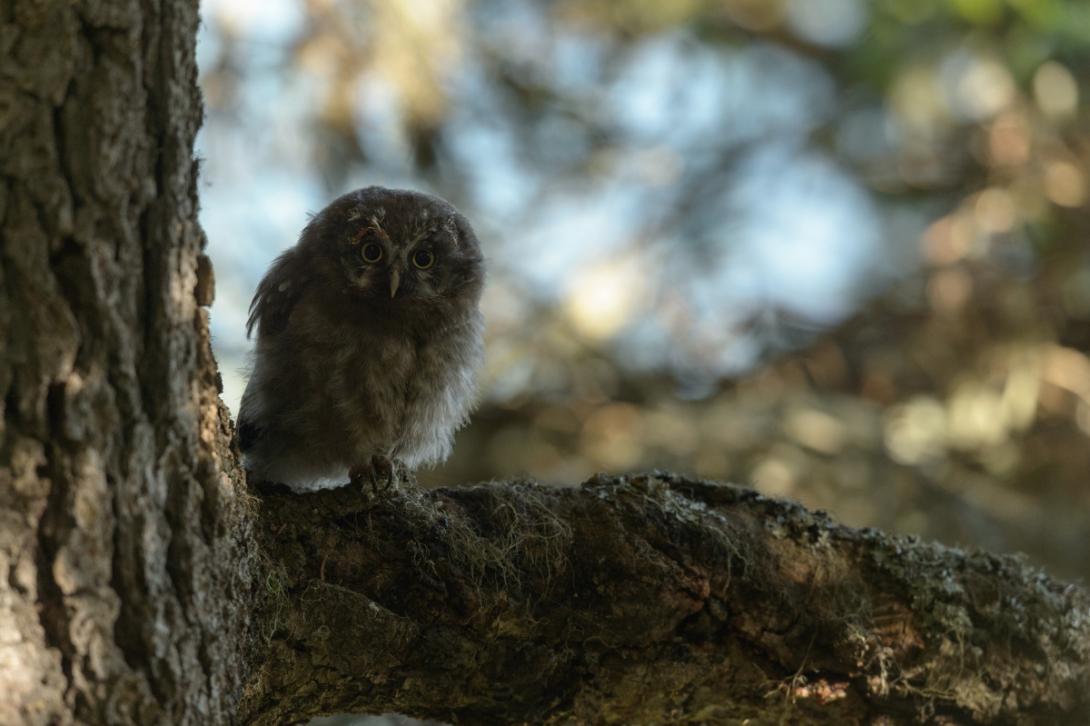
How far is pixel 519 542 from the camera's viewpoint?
2.92 m

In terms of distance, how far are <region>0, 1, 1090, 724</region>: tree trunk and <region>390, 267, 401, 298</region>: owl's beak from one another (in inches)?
32.4

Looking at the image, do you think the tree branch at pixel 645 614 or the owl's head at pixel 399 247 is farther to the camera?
the owl's head at pixel 399 247

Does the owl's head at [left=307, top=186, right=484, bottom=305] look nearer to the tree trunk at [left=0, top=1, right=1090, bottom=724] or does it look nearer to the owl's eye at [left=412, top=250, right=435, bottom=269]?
the owl's eye at [left=412, top=250, right=435, bottom=269]

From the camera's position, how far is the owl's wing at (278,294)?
369 cm

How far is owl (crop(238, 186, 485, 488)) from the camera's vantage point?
3496 mm

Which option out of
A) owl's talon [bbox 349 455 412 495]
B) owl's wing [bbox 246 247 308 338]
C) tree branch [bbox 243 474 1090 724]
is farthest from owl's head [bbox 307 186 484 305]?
tree branch [bbox 243 474 1090 724]

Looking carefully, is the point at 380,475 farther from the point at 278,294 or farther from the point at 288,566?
the point at 278,294

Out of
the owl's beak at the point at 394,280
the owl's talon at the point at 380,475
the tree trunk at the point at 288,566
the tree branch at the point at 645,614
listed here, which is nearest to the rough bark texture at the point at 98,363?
the tree trunk at the point at 288,566

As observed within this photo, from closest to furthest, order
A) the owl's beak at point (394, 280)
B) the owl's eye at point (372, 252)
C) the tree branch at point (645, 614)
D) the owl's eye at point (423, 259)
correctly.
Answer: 1. the tree branch at point (645, 614)
2. the owl's beak at point (394, 280)
3. the owl's eye at point (372, 252)
4. the owl's eye at point (423, 259)

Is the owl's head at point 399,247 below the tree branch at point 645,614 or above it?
above

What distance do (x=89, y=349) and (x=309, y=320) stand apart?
1.65 m

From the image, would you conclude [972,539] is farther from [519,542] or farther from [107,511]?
[107,511]

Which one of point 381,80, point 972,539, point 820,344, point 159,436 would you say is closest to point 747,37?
point 820,344

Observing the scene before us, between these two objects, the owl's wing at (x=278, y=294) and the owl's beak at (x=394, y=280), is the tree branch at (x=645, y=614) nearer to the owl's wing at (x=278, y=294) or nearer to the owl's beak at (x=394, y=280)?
the owl's beak at (x=394, y=280)
